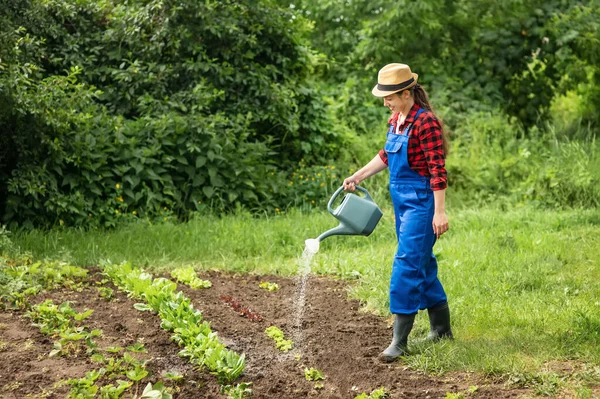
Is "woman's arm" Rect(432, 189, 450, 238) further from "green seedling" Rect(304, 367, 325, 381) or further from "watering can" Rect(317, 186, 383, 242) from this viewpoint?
"green seedling" Rect(304, 367, 325, 381)

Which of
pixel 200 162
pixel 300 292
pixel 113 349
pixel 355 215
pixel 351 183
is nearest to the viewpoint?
pixel 113 349

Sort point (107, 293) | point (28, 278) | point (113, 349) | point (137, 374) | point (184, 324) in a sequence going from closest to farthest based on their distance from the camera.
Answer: point (137, 374)
point (113, 349)
point (184, 324)
point (107, 293)
point (28, 278)

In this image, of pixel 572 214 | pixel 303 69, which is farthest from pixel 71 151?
pixel 572 214

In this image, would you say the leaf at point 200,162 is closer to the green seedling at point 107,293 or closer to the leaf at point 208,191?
the leaf at point 208,191

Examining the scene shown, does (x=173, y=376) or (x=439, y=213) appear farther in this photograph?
(x=439, y=213)

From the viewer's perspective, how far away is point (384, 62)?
11.8m

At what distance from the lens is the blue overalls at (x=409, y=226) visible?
4730mm

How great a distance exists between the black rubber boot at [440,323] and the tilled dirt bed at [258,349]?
A: 1.06ft

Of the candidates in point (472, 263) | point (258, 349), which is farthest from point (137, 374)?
point (472, 263)

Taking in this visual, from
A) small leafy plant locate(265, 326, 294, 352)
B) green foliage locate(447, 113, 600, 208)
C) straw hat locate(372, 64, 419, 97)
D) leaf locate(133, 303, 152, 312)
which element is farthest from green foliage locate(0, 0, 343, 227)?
straw hat locate(372, 64, 419, 97)

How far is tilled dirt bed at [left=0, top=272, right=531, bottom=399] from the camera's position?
14.1ft

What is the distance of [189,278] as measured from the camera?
21.4 ft

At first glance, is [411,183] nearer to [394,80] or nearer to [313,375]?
[394,80]

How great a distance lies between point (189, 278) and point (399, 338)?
2.15m
